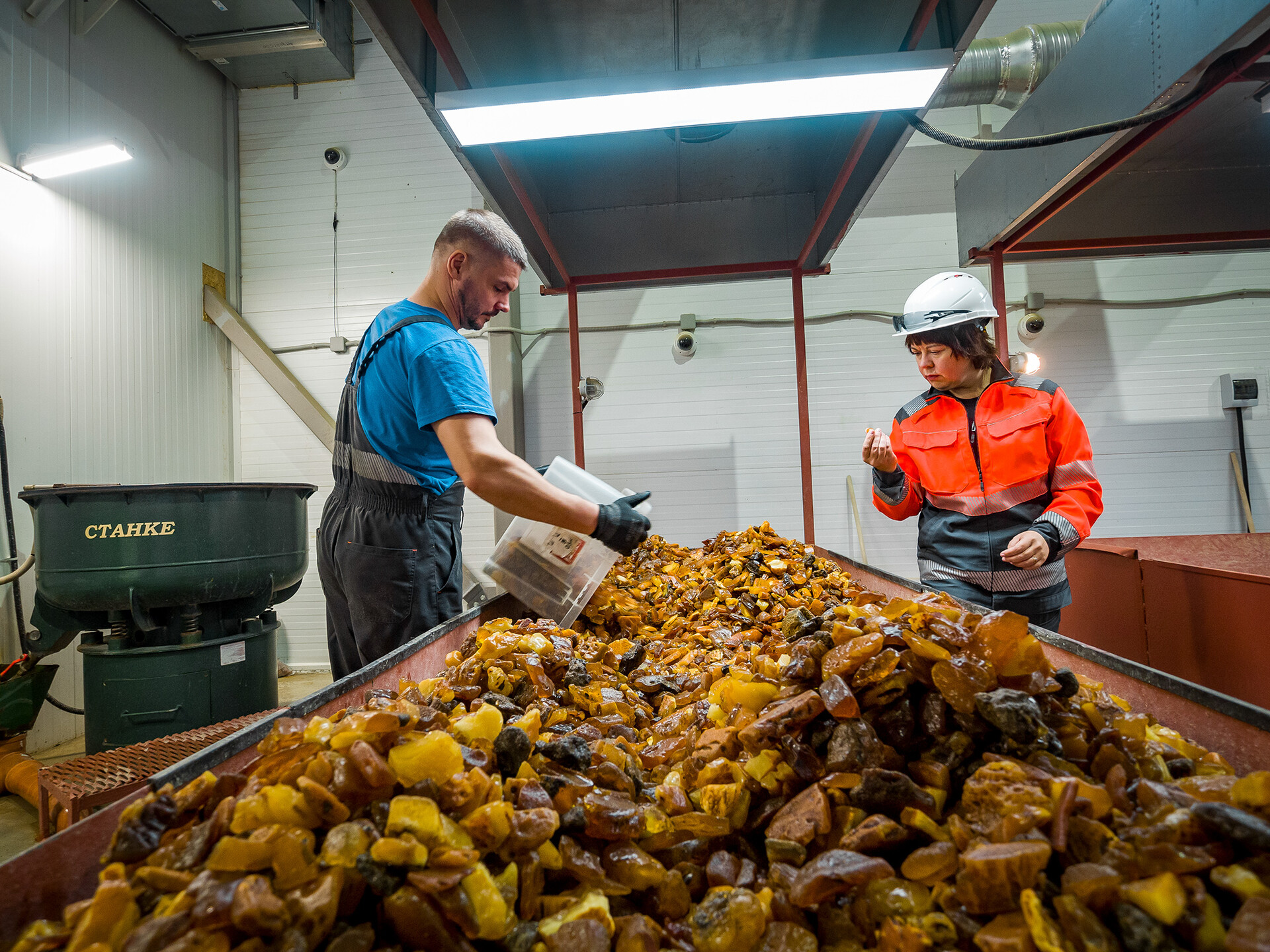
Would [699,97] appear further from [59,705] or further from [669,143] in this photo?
[59,705]

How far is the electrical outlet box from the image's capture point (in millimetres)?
4949

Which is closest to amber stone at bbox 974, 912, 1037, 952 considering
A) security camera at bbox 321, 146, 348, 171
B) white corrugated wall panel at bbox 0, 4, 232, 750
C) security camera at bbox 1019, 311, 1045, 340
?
white corrugated wall panel at bbox 0, 4, 232, 750

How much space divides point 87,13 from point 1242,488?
31.2 feet

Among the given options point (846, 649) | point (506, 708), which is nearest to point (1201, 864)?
point (846, 649)

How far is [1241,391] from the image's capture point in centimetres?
496

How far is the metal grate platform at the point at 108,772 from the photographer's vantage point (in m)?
1.92

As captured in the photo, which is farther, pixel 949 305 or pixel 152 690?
pixel 152 690

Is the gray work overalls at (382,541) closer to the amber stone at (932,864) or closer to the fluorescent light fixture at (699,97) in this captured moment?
the fluorescent light fixture at (699,97)

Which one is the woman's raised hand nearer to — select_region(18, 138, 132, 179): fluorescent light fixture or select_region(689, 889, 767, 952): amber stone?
select_region(689, 889, 767, 952): amber stone

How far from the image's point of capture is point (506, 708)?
99 centimetres

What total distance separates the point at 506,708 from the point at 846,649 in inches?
21.1

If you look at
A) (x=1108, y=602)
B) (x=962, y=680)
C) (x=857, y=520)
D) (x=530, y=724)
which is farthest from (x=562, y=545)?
(x=857, y=520)

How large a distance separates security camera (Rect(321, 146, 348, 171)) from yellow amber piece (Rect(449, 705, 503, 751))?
21.0ft

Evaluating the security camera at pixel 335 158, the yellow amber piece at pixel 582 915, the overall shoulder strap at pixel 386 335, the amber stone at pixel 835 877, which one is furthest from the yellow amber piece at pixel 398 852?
the security camera at pixel 335 158
